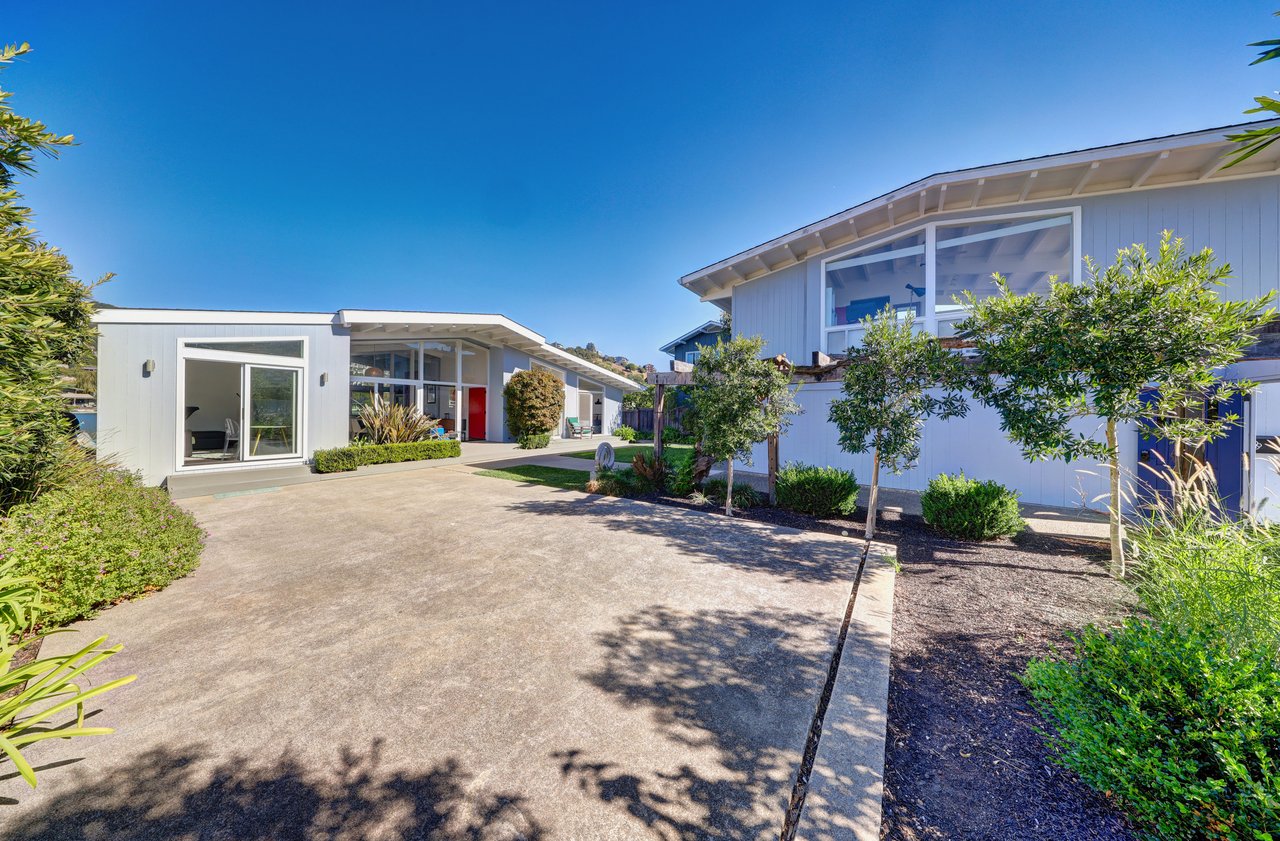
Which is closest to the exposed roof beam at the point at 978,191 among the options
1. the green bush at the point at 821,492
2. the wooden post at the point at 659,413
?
the green bush at the point at 821,492

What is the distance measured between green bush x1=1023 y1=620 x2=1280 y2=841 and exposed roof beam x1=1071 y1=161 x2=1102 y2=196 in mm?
8698

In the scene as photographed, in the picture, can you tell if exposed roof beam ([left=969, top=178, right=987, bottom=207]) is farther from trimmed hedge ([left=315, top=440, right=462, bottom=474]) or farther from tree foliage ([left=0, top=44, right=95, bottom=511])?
trimmed hedge ([left=315, top=440, right=462, bottom=474])

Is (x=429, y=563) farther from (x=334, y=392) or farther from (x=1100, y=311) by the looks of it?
(x=334, y=392)

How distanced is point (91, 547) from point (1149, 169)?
1434cm

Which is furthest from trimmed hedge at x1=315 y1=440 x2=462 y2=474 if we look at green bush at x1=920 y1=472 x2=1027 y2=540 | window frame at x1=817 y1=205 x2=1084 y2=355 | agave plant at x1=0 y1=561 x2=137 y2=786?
green bush at x1=920 y1=472 x2=1027 y2=540

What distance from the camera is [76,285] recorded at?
19.4 ft

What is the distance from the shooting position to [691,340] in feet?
87.1

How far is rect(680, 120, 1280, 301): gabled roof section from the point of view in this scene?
6723mm

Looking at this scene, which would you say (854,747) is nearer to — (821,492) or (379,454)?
(821,492)

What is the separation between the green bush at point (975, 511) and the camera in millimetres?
5676

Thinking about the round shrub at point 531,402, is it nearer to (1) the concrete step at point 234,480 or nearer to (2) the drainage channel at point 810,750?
(1) the concrete step at point 234,480

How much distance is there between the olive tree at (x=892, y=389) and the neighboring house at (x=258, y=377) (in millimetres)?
11879

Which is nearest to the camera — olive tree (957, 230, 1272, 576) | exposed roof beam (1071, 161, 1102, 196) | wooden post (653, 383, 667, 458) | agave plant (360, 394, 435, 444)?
olive tree (957, 230, 1272, 576)

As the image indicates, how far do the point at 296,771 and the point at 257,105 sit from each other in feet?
49.4
